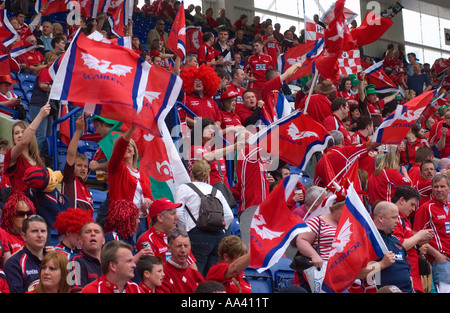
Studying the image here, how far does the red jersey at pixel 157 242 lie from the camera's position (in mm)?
6945

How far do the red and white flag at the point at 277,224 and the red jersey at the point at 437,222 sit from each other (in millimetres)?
3088

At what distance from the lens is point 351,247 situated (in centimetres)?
653

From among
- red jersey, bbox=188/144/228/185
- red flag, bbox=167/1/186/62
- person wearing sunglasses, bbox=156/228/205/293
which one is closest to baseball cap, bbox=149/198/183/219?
person wearing sunglasses, bbox=156/228/205/293

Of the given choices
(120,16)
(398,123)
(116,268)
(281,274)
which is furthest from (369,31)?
(120,16)

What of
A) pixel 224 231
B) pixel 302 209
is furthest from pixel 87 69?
pixel 302 209

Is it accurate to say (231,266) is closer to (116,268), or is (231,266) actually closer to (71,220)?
(116,268)

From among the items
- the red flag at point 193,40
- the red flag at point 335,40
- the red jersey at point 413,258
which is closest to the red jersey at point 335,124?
the red flag at point 335,40

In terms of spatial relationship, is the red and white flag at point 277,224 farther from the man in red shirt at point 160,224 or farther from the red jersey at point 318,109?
the red jersey at point 318,109

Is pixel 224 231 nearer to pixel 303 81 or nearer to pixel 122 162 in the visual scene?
pixel 122 162

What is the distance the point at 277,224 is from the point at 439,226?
3.30 meters

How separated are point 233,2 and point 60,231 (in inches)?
674

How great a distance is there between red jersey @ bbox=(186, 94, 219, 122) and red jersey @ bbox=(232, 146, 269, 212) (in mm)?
1971

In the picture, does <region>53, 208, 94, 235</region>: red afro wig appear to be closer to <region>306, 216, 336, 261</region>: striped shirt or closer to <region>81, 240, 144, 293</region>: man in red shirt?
<region>81, 240, 144, 293</region>: man in red shirt
